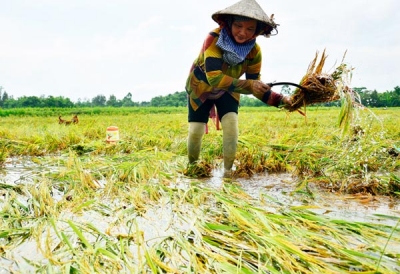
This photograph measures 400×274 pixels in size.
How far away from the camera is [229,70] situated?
3.20 metres

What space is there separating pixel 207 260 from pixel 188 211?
2.00 feet

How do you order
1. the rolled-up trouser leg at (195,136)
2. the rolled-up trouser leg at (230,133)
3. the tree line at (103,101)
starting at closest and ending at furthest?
1. the rolled-up trouser leg at (230,133)
2. the rolled-up trouser leg at (195,136)
3. the tree line at (103,101)

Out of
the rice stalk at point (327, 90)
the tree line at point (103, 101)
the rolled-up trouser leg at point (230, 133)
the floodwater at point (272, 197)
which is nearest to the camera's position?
the floodwater at point (272, 197)

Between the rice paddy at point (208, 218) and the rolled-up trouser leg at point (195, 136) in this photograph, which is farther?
the rolled-up trouser leg at point (195, 136)

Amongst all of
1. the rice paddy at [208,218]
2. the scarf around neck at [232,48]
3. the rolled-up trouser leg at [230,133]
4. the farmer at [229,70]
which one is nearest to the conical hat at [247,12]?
the farmer at [229,70]

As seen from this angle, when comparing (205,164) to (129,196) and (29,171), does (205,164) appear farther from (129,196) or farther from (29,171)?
(29,171)

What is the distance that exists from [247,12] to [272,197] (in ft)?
4.45

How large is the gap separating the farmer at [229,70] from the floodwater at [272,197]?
1.61ft

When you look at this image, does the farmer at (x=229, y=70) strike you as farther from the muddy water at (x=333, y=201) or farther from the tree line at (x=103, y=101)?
the tree line at (x=103, y=101)

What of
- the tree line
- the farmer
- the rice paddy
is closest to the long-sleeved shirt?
the farmer

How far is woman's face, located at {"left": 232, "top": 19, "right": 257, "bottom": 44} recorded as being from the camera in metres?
2.88

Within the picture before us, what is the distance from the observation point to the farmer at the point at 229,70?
9.45 ft

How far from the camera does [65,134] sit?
567 centimetres

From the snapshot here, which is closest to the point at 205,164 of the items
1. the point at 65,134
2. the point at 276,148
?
the point at 276,148
